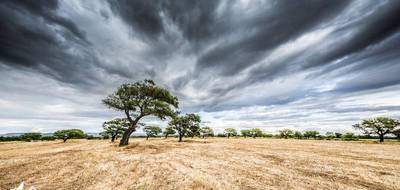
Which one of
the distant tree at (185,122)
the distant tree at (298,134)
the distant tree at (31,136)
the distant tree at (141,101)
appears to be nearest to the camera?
the distant tree at (141,101)

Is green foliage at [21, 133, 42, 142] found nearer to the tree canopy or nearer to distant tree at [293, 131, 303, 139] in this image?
the tree canopy

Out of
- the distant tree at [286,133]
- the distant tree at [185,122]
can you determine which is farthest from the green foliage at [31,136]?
the distant tree at [286,133]

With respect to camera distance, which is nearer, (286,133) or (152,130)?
(152,130)

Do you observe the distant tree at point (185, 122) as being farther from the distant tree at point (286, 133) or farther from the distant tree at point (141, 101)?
the distant tree at point (286, 133)

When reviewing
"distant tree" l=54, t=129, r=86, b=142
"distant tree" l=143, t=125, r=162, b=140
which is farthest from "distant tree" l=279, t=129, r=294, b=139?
"distant tree" l=54, t=129, r=86, b=142

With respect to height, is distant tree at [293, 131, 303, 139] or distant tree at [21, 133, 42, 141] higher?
distant tree at [21, 133, 42, 141]

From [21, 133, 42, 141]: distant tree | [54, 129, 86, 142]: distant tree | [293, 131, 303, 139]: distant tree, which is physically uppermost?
[54, 129, 86, 142]: distant tree

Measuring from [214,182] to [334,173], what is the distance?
9050mm

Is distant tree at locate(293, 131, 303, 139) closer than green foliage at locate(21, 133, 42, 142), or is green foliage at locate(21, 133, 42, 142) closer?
green foliage at locate(21, 133, 42, 142)

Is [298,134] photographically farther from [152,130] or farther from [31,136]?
[31,136]

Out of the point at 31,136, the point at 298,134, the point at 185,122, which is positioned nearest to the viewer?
the point at 185,122

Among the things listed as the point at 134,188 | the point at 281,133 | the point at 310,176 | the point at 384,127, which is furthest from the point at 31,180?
the point at 281,133

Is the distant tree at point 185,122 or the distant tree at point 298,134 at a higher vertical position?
the distant tree at point 185,122

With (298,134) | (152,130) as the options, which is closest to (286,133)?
(298,134)
